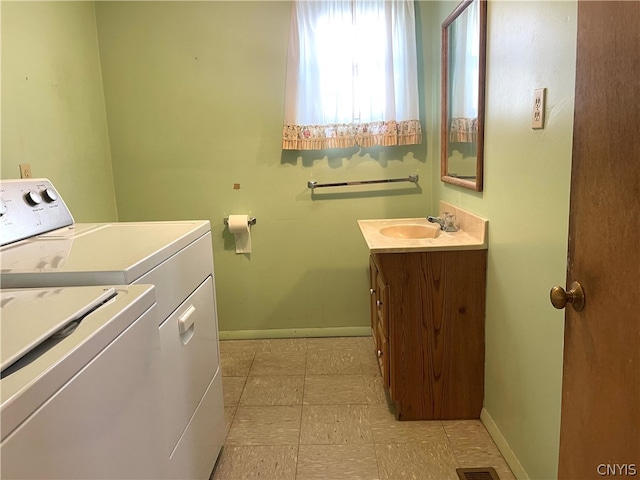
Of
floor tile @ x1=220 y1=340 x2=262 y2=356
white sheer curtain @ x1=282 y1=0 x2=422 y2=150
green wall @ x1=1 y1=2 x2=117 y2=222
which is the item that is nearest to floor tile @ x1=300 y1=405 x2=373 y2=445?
floor tile @ x1=220 y1=340 x2=262 y2=356

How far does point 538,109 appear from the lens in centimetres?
136

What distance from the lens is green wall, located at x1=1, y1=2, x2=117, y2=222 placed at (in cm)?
187

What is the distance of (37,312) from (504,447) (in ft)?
5.64

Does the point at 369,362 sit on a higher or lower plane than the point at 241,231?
lower

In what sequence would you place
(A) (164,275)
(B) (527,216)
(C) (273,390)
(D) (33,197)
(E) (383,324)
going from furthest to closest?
(C) (273,390) → (E) (383,324) → (D) (33,197) → (B) (527,216) → (A) (164,275)

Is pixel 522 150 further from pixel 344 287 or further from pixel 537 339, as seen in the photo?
pixel 344 287

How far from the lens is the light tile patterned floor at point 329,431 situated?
1717 millimetres

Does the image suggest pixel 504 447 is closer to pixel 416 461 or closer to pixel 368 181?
pixel 416 461

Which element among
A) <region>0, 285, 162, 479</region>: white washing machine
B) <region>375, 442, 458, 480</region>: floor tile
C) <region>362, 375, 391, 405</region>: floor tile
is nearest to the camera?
<region>0, 285, 162, 479</region>: white washing machine

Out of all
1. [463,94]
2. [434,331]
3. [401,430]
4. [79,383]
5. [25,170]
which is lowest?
[401,430]

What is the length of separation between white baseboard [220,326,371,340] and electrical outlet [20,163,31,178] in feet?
5.07

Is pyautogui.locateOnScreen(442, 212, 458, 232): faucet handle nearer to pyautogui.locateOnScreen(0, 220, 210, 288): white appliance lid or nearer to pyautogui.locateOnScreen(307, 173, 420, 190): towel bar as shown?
pyautogui.locateOnScreen(307, 173, 420, 190): towel bar

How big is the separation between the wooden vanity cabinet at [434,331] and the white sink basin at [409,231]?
1.49 ft

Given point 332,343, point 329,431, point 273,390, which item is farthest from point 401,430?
point 332,343
